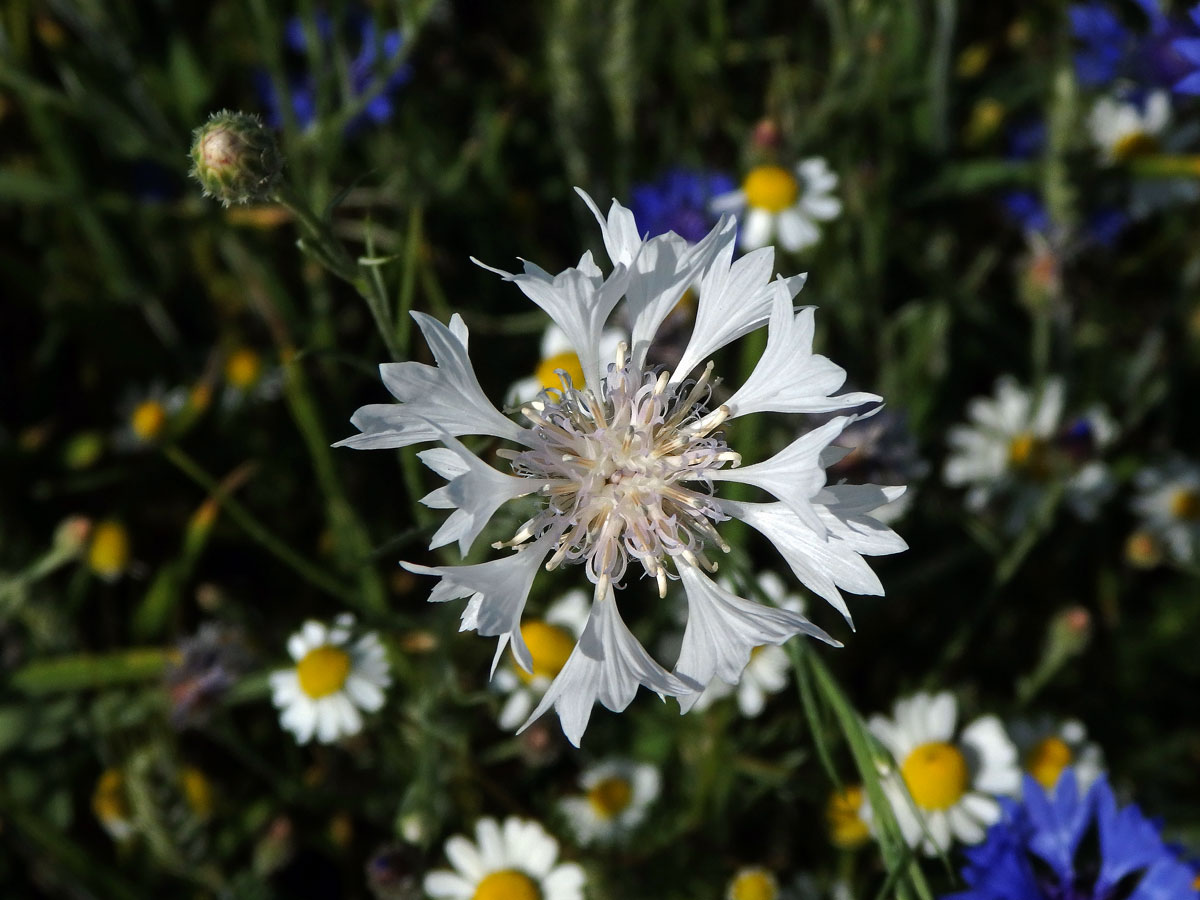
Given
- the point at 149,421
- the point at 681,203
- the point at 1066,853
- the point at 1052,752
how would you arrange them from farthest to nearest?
1. the point at 681,203
2. the point at 149,421
3. the point at 1052,752
4. the point at 1066,853

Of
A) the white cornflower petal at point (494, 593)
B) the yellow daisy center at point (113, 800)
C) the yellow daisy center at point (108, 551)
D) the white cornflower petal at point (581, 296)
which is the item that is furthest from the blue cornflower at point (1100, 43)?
the yellow daisy center at point (113, 800)

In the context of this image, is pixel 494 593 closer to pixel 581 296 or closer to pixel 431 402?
pixel 431 402

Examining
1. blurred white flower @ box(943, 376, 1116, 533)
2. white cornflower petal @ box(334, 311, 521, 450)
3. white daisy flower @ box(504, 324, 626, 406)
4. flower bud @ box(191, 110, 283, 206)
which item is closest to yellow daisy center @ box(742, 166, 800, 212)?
white daisy flower @ box(504, 324, 626, 406)

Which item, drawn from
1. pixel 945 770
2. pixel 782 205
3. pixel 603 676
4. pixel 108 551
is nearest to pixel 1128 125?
pixel 782 205

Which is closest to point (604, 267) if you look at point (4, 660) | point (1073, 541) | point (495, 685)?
point (495, 685)

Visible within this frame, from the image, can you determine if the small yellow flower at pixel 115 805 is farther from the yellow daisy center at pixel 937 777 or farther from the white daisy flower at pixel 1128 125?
the white daisy flower at pixel 1128 125

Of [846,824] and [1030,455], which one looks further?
[1030,455]

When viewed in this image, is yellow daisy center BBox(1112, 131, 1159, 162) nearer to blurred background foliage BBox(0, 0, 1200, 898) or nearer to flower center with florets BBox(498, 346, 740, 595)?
blurred background foliage BBox(0, 0, 1200, 898)

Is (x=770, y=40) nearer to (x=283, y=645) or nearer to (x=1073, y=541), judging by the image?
(x=1073, y=541)
